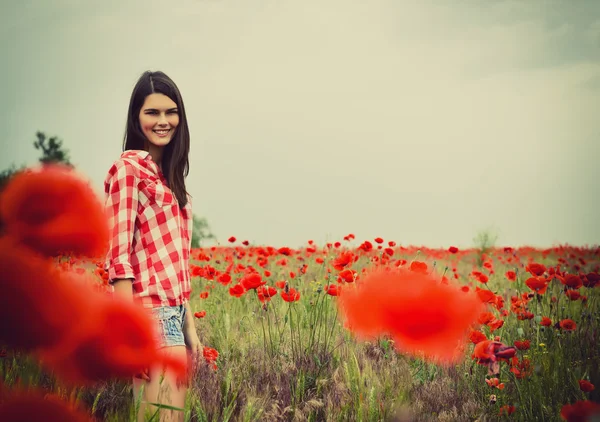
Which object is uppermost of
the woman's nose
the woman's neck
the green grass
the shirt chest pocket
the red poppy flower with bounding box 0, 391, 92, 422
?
the woman's nose

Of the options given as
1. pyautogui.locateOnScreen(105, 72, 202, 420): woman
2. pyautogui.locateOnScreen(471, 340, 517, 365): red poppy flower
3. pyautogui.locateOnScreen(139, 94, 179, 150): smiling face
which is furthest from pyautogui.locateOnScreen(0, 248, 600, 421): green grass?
pyautogui.locateOnScreen(139, 94, 179, 150): smiling face

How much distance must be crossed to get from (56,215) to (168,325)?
164 cm

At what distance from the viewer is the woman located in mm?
2145

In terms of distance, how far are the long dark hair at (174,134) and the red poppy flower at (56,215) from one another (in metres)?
1.73

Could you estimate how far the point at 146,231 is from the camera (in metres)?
2.34

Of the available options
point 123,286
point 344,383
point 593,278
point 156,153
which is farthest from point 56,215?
point 593,278

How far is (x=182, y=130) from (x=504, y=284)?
5.13m

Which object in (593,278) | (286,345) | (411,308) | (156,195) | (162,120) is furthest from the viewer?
(286,345)

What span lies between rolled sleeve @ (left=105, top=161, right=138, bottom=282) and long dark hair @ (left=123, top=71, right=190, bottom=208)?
0.31 metres

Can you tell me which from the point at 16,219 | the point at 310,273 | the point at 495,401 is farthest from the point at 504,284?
the point at 16,219

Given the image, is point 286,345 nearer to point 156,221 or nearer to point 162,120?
point 156,221

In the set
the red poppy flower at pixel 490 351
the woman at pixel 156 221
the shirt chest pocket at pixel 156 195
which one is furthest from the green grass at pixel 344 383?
the shirt chest pocket at pixel 156 195

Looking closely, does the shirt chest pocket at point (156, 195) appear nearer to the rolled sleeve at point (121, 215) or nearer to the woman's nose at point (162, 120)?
the rolled sleeve at point (121, 215)

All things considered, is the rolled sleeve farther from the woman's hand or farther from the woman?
the woman's hand
